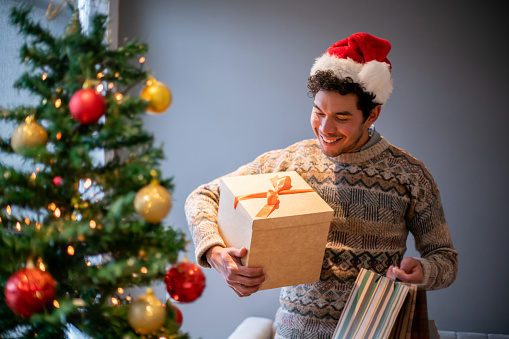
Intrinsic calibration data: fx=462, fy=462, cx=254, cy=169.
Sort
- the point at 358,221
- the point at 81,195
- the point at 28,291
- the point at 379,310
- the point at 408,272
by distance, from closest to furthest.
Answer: the point at 28,291, the point at 81,195, the point at 379,310, the point at 408,272, the point at 358,221

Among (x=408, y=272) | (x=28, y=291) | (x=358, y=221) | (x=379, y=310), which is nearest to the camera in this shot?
(x=28, y=291)

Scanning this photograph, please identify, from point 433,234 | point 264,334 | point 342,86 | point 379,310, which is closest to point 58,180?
point 379,310

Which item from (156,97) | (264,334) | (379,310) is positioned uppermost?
(156,97)

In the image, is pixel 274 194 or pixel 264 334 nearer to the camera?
pixel 274 194

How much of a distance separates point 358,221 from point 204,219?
1.51 ft

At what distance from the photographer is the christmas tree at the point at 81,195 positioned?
0.65m

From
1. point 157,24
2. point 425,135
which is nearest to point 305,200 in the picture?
point 425,135

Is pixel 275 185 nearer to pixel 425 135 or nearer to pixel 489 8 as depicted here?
pixel 425 135

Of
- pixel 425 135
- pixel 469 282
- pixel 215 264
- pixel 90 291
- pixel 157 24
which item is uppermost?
pixel 157 24

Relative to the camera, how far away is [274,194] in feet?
3.88

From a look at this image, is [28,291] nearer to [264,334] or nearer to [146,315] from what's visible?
[146,315]

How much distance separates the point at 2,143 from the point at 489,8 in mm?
2110

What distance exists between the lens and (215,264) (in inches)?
49.1

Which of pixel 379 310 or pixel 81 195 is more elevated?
pixel 81 195
